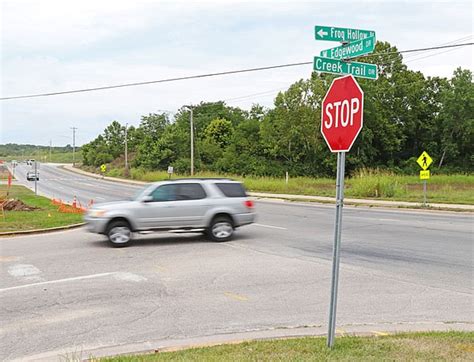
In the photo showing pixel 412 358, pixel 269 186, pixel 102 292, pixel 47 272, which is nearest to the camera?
pixel 412 358

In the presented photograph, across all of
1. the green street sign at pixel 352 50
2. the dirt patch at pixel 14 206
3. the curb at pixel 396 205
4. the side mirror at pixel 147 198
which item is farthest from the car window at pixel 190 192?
the curb at pixel 396 205

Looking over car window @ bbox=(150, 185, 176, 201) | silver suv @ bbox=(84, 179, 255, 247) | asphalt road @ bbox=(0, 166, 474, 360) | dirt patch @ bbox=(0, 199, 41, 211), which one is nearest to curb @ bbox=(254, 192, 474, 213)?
asphalt road @ bbox=(0, 166, 474, 360)

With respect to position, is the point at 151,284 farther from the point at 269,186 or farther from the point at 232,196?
the point at 269,186

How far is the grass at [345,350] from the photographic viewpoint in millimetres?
4910

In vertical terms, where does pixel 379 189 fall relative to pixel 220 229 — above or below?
above

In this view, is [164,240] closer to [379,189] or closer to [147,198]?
[147,198]

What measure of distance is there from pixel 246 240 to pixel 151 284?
558 cm

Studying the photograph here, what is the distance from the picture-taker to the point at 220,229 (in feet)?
46.2

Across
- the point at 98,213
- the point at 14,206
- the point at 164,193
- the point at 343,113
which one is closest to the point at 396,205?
the point at 164,193

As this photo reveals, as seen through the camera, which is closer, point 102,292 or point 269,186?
point 102,292

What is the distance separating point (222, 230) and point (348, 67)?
9.41 m

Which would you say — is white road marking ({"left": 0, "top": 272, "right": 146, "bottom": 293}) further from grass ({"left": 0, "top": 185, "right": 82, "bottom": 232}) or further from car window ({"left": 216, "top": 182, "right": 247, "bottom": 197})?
grass ({"left": 0, "top": 185, "right": 82, "bottom": 232})

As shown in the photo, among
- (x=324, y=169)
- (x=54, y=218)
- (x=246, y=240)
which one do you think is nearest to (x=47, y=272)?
(x=246, y=240)

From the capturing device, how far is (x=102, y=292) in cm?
840
